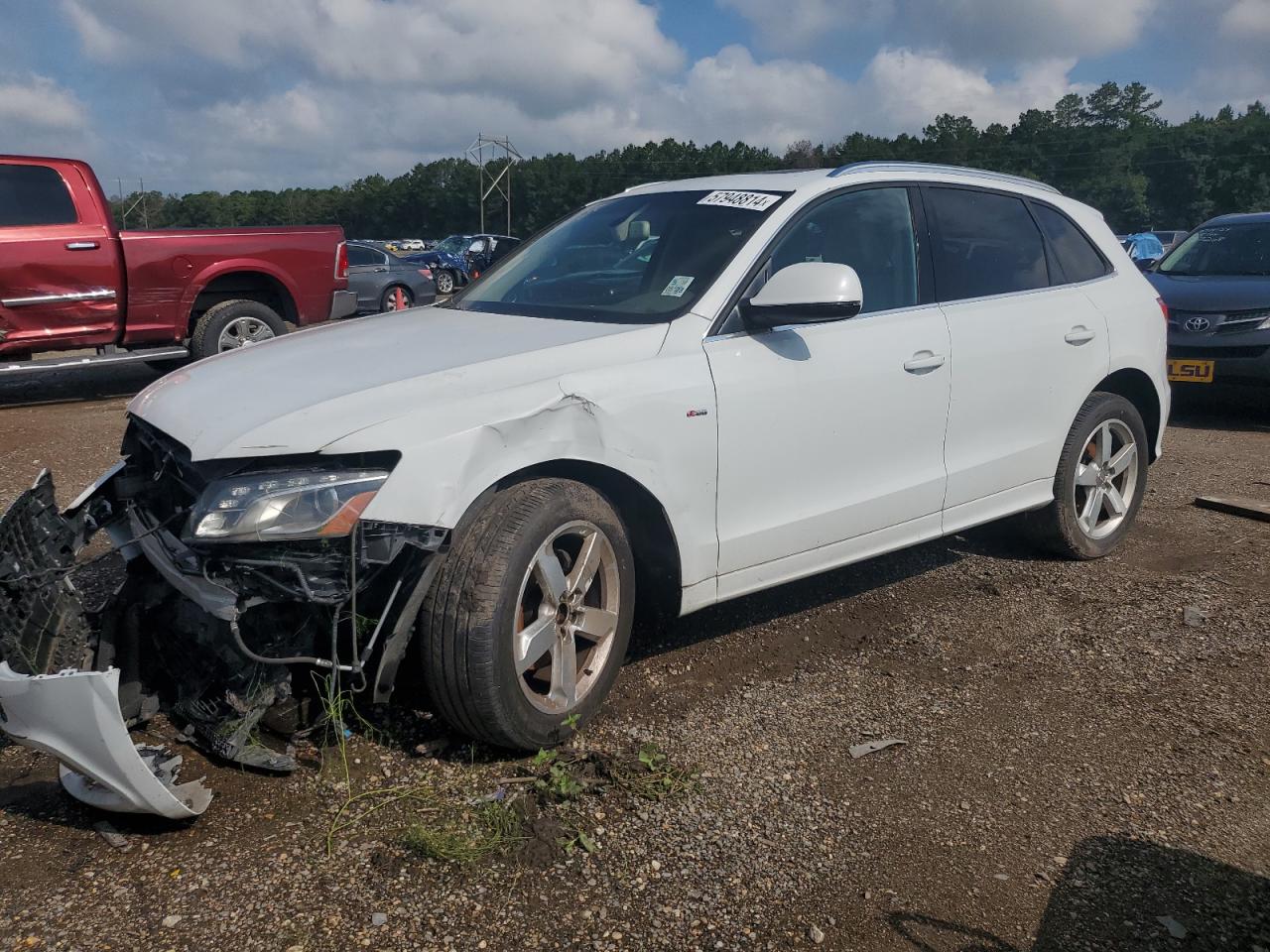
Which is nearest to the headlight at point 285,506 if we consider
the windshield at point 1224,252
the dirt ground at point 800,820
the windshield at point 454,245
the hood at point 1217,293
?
the dirt ground at point 800,820

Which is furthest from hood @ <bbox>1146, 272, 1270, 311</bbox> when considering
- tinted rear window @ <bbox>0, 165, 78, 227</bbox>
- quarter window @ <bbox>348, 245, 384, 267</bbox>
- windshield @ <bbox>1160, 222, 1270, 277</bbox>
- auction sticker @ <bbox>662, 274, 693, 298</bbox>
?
quarter window @ <bbox>348, 245, 384, 267</bbox>

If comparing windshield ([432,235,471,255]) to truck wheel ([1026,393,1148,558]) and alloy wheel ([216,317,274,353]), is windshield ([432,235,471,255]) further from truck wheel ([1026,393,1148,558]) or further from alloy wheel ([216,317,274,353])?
truck wheel ([1026,393,1148,558])

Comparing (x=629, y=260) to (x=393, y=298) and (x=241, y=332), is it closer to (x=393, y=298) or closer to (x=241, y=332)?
(x=241, y=332)

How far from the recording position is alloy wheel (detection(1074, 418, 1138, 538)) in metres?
4.84

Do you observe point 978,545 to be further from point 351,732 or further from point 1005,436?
point 351,732

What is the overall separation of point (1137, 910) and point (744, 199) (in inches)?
102

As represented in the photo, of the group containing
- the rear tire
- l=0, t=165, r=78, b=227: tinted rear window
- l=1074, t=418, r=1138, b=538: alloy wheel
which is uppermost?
l=0, t=165, r=78, b=227: tinted rear window

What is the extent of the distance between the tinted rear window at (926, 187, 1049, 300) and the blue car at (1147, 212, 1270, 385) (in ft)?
14.5

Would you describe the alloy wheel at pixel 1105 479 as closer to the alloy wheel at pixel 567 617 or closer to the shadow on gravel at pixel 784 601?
the shadow on gravel at pixel 784 601

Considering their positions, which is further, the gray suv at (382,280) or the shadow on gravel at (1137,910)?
the gray suv at (382,280)

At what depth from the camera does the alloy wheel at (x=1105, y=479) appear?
4836 mm

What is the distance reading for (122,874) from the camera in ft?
8.27

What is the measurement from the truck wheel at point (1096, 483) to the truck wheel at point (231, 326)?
7.10m

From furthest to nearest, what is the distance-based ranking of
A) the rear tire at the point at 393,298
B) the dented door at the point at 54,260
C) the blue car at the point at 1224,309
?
the rear tire at the point at 393,298
the dented door at the point at 54,260
the blue car at the point at 1224,309
